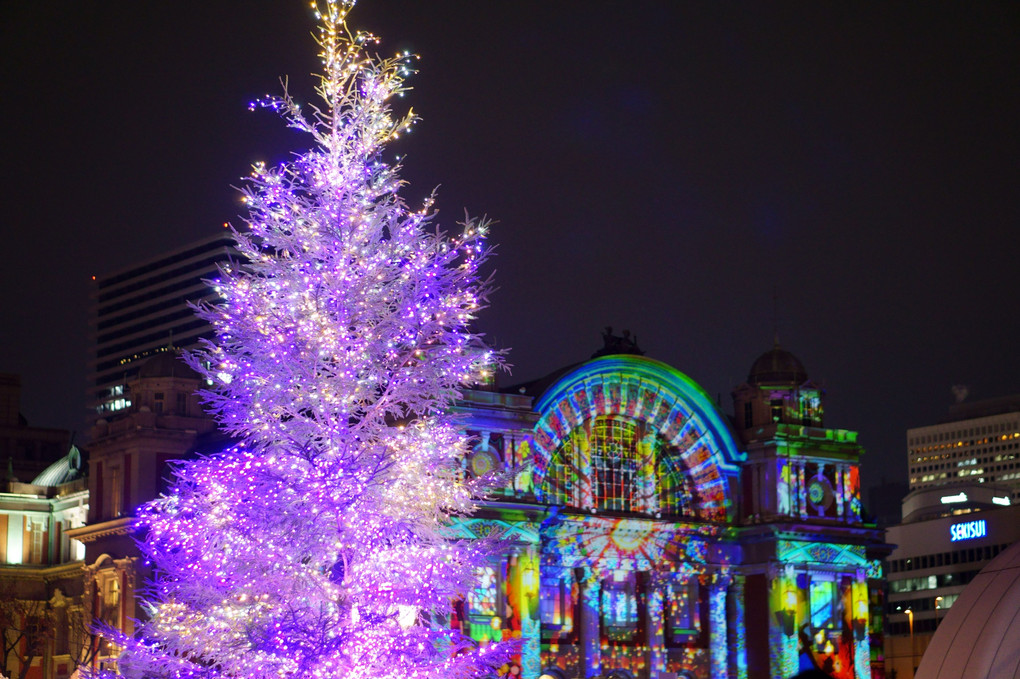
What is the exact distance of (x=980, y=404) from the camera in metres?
180

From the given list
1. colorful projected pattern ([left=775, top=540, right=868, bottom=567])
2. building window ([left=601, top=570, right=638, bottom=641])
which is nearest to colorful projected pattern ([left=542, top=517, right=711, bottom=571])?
building window ([left=601, top=570, right=638, bottom=641])

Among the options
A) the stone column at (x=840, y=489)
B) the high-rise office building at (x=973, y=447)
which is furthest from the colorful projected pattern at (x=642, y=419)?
the high-rise office building at (x=973, y=447)

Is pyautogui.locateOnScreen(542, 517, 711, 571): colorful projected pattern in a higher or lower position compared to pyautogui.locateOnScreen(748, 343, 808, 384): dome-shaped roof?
lower

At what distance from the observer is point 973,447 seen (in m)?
179

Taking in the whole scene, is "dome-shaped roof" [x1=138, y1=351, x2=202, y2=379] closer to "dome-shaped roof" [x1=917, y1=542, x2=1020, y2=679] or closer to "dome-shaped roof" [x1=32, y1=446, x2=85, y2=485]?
"dome-shaped roof" [x1=32, y1=446, x2=85, y2=485]

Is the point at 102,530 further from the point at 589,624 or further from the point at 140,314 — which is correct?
the point at 140,314

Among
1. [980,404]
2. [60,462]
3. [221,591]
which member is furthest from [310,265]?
[980,404]

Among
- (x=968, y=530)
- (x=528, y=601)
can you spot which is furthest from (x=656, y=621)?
(x=968, y=530)

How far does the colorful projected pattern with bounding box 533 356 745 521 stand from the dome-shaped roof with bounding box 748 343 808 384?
4.63 meters

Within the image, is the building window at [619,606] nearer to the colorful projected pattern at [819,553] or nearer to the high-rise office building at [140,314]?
the colorful projected pattern at [819,553]

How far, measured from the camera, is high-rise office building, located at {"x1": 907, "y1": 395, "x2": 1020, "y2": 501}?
172750 mm

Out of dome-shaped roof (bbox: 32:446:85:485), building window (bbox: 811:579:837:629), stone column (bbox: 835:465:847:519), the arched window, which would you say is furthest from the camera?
dome-shaped roof (bbox: 32:446:85:485)

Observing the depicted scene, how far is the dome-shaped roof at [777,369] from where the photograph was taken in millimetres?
71312

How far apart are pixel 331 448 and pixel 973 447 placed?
165392 mm
